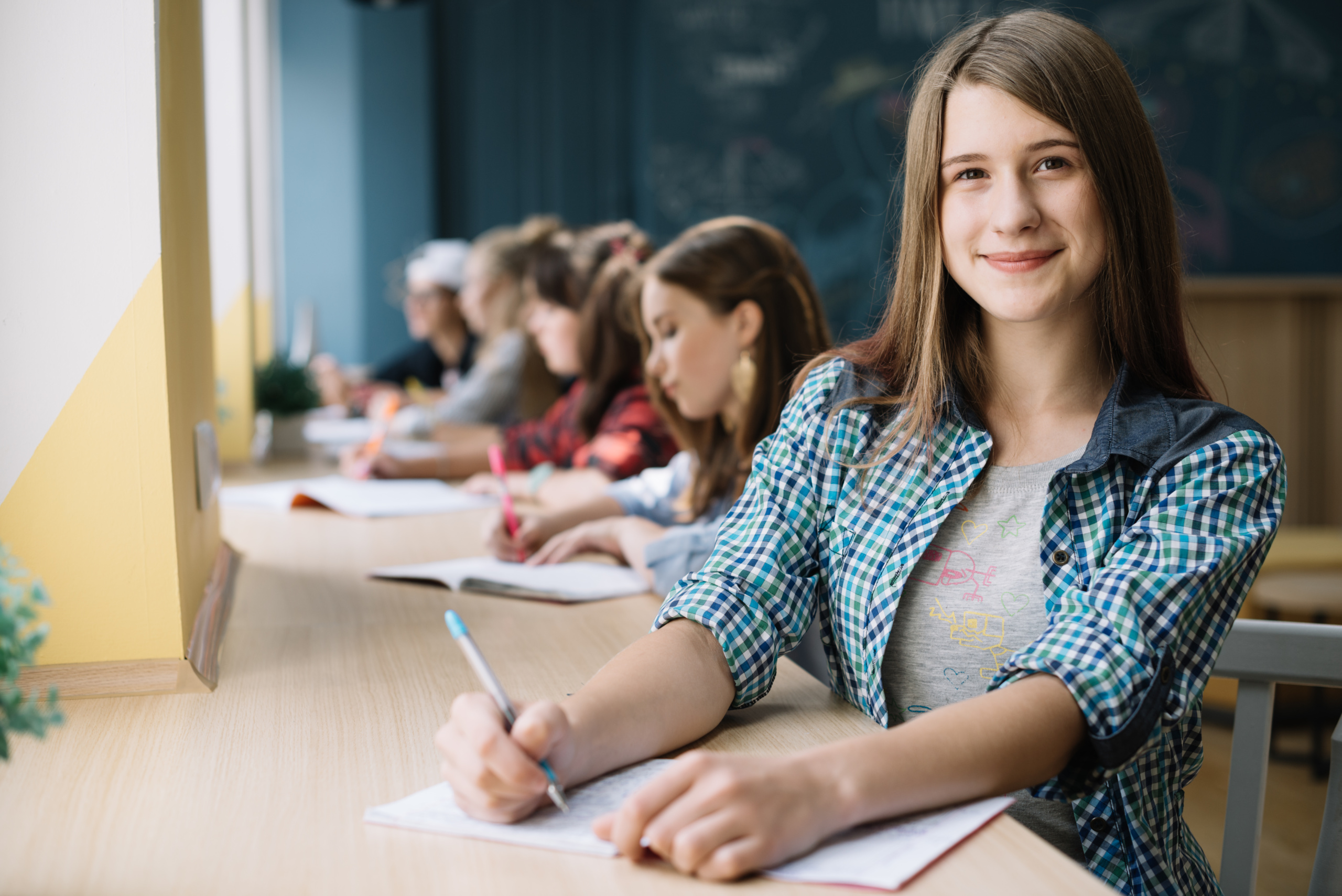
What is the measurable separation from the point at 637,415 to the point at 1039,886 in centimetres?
162

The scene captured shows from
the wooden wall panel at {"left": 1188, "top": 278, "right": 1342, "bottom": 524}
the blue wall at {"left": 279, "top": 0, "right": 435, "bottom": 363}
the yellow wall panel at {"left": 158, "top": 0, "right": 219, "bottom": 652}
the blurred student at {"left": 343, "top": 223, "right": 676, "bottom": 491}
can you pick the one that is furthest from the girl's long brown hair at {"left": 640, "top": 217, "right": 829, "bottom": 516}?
the blue wall at {"left": 279, "top": 0, "right": 435, "bottom": 363}

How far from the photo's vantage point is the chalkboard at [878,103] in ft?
13.1

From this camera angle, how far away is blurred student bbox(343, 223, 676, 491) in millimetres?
2096

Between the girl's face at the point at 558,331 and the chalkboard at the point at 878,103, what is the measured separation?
5.53 ft

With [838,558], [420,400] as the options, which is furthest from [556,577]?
[420,400]

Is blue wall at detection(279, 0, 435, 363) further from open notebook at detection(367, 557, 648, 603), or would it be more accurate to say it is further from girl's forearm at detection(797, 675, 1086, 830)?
girl's forearm at detection(797, 675, 1086, 830)

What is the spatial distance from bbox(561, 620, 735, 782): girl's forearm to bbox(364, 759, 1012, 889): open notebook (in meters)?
0.02

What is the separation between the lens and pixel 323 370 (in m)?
3.86

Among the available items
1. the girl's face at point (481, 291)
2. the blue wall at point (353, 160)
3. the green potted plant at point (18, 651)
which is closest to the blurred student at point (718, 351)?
the green potted plant at point (18, 651)

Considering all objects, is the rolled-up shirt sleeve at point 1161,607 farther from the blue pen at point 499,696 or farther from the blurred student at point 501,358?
the blurred student at point 501,358

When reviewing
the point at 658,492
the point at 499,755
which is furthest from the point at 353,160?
the point at 499,755

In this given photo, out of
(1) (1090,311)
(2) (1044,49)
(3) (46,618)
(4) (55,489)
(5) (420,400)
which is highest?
(2) (1044,49)

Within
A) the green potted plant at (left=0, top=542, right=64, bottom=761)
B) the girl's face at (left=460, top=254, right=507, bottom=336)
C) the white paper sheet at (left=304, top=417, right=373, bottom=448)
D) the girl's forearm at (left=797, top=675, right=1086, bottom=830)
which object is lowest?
the white paper sheet at (left=304, top=417, right=373, bottom=448)

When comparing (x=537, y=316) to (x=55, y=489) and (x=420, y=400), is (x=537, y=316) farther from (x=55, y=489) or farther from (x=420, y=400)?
(x=55, y=489)
